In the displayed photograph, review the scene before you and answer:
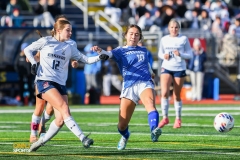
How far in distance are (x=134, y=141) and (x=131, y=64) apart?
1776 millimetres

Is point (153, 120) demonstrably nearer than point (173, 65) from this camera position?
Yes

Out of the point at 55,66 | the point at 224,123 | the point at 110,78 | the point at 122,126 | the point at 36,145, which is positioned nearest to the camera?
the point at 36,145

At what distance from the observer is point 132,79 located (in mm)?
12859

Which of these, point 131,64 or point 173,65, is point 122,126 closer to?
point 131,64

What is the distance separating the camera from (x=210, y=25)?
3769 centimetres

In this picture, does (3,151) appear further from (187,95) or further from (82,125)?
(187,95)

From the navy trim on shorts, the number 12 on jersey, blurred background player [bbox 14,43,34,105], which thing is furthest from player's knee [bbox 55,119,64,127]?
blurred background player [bbox 14,43,34,105]

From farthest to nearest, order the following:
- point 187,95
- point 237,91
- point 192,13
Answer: point 192,13, point 237,91, point 187,95

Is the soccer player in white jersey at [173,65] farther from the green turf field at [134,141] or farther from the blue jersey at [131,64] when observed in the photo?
the blue jersey at [131,64]

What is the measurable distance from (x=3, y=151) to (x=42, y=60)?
4.90 feet

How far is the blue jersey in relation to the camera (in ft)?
42.1

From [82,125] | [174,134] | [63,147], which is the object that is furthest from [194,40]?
[63,147]

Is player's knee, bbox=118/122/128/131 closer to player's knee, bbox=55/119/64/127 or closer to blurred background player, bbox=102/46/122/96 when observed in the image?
player's knee, bbox=55/119/64/127

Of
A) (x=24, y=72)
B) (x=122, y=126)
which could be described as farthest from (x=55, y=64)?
(x=24, y=72)
